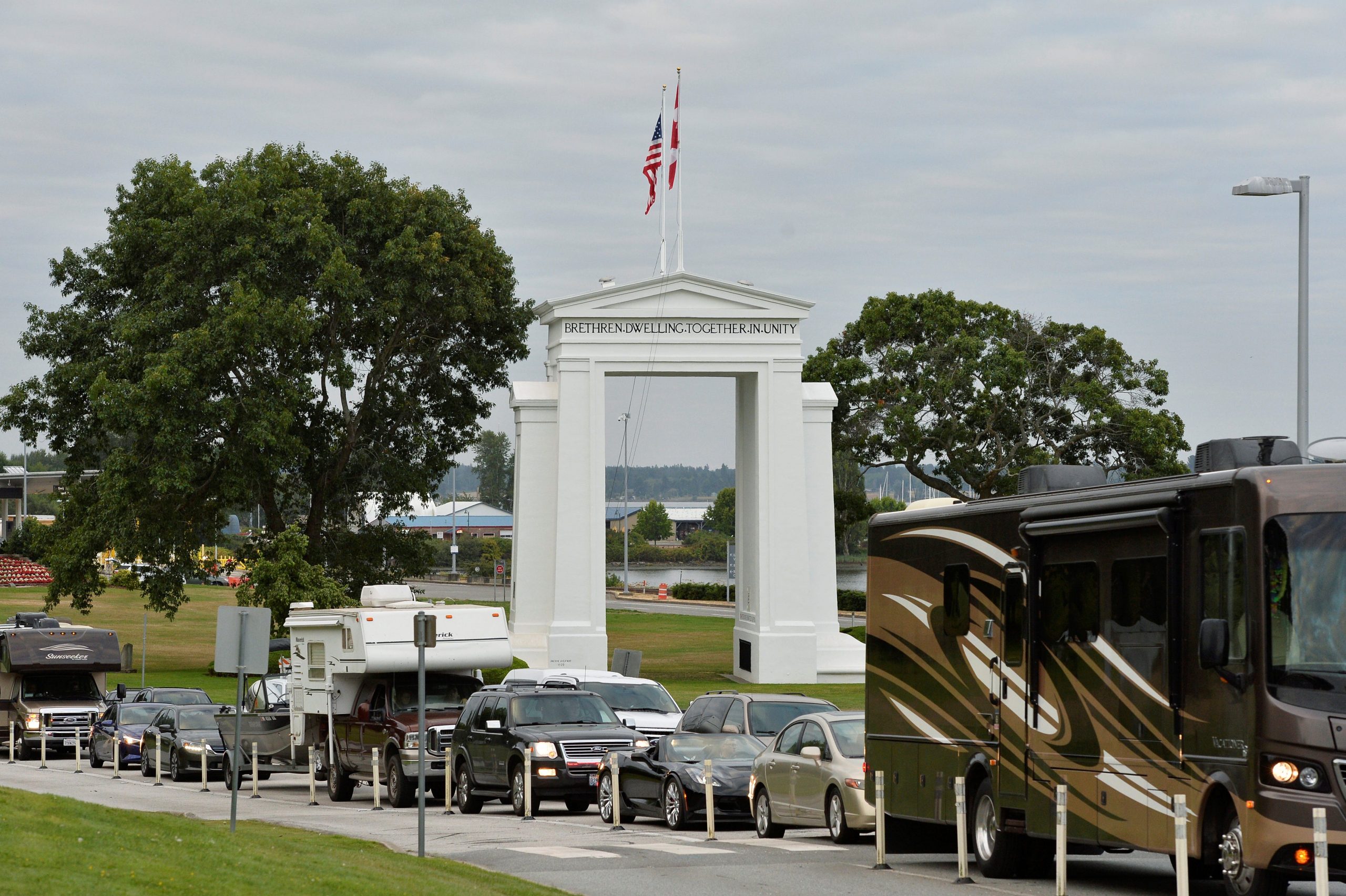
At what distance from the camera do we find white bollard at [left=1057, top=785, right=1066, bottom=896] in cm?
1387

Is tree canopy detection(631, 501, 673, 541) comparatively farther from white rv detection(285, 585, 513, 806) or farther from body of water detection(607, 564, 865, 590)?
white rv detection(285, 585, 513, 806)

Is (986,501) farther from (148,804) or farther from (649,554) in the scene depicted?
(649,554)

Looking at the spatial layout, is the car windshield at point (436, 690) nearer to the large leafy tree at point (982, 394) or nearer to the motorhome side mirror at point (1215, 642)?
the motorhome side mirror at point (1215, 642)

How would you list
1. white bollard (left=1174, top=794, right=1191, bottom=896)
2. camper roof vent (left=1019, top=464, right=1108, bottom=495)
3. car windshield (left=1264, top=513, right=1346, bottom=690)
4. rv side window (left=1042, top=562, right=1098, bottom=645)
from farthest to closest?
camper roof vent (left=1019, top=464, right=1108, bottom=495)
rv side window (left=1042, top=562, right=1098, bottom=645)
white bollard (left=1174, top=794, right=1191, bottom=896)
car windshield (left=1264, top=513, right=1346, bottom=690)

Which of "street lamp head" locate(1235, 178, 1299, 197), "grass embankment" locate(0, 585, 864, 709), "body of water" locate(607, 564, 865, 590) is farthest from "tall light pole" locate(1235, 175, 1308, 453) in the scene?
"body of water" locate(607, 564, 865, 590)

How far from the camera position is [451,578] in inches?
4998

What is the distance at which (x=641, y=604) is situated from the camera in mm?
95875

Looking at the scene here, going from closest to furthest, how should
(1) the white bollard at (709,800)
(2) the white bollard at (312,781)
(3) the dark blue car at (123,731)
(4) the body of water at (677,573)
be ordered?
(1) the white bollard at (709,800) → (2) the white bollard at (312,781) → (3) the dark blue car at (123,731) → (4) the body of water at (677,573)

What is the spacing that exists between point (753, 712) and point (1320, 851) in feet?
44.2

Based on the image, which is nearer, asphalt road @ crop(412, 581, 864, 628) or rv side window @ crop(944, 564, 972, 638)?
rv side window @ crop(944, 564, 972, 638)

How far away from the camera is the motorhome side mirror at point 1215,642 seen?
12.1 meters

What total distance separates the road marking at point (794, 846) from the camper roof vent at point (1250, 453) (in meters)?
6.92

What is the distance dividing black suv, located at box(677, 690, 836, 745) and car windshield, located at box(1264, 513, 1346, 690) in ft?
38.8

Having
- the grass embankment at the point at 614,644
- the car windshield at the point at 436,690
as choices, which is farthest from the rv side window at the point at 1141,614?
the grass embankment at the point at 614,644
